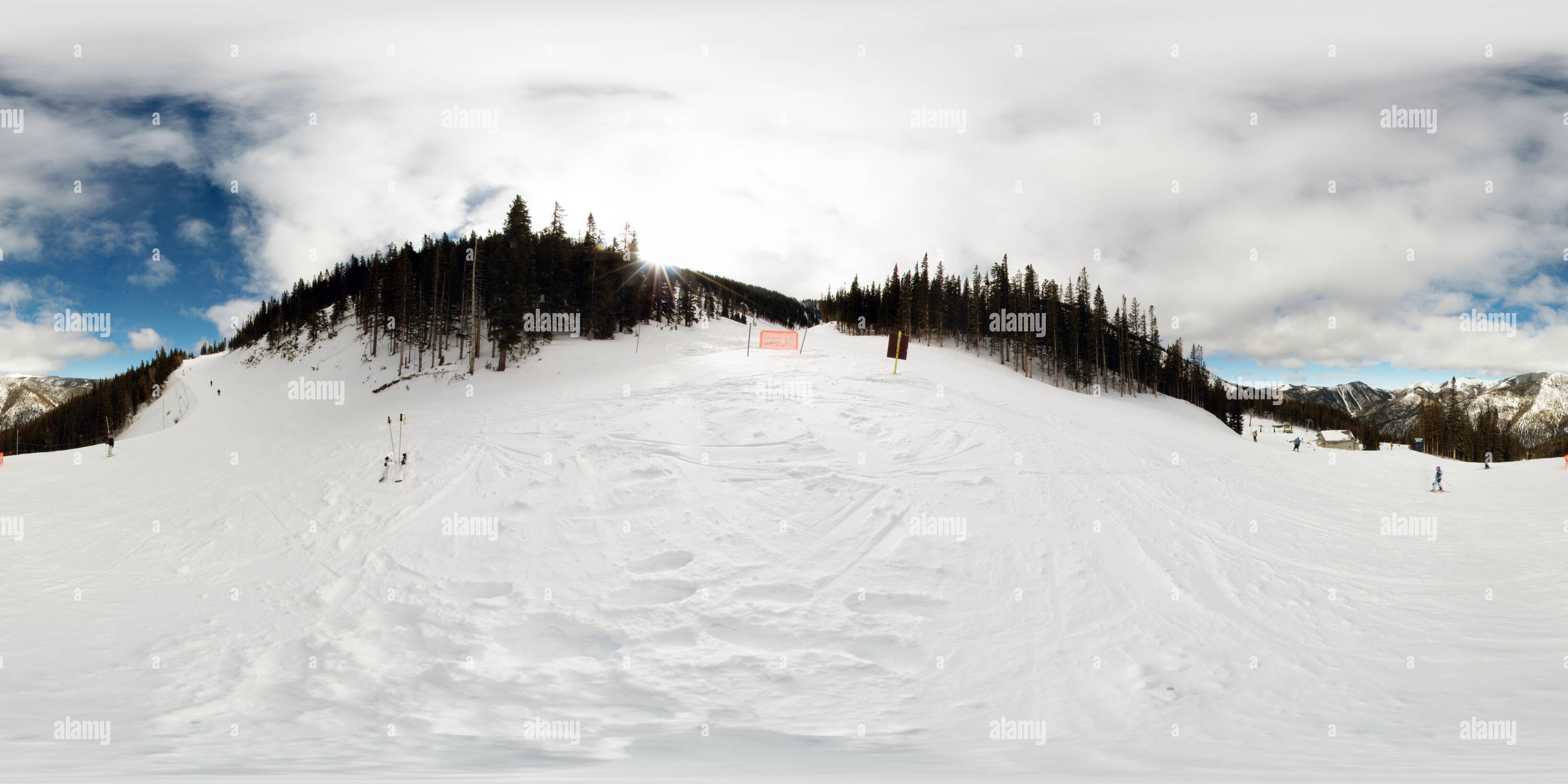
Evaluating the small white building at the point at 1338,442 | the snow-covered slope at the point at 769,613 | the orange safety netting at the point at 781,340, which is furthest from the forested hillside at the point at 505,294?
the small white building at the point at 1338,442

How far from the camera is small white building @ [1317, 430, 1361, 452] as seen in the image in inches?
1827

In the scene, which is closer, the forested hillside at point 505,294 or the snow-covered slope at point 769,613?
the snow-covered slope at point 769,613

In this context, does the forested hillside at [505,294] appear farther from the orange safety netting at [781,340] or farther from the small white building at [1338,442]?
the small white building at [1338,442]

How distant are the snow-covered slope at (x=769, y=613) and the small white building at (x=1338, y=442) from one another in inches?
1503

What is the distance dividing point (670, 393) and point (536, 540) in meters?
9.33

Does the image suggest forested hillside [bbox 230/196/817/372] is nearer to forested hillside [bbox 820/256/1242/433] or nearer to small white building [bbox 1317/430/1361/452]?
forested hillside [bbox 820/256/1242/433]

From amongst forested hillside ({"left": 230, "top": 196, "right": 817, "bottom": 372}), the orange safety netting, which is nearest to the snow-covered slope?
the orange safety netting

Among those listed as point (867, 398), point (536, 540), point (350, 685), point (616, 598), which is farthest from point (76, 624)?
point (867, 398)

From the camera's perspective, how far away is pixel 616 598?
8367 millimetres

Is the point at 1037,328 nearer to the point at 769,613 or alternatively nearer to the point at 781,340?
the point at 781,340

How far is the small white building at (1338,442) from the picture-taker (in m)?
46.4

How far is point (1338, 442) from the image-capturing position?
163ft

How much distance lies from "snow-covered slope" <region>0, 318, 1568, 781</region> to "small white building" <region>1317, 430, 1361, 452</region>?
38.2 metres

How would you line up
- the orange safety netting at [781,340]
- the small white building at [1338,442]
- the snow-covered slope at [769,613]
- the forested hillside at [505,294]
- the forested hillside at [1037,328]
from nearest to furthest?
the snow-covered slope at [769,613]
the orange safety netting at [781,340]
the forested hillside at [505,294]
the small white building at [1338,442]
the forested hillside at [1037,328]
